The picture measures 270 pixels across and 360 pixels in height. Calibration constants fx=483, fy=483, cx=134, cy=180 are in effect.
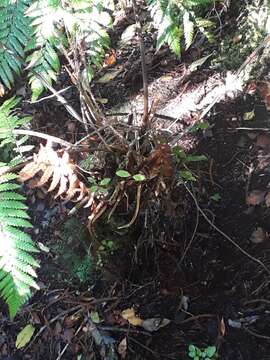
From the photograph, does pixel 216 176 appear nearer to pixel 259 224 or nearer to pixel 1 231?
pixel 259 224

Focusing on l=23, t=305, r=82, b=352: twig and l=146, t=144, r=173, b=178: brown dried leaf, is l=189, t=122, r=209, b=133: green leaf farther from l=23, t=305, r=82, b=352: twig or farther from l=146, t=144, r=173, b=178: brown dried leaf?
l=23, t=305, r=82, b=352: twig

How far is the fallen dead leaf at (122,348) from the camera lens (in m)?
2.30

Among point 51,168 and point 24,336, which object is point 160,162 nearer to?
point 51,168

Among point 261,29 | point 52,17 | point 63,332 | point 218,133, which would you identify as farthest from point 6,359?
point 261,29

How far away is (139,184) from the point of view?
→ 2229 millimetres

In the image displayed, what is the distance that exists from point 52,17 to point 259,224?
53.2 inches

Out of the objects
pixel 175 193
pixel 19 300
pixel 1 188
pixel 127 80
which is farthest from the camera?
pixel 127 80

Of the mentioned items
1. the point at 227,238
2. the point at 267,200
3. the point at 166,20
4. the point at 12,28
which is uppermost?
the point at 12,28

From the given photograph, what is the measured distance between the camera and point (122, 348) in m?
2.32

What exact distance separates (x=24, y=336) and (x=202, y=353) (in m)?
0.99

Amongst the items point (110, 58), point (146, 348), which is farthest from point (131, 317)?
point (110, 58)

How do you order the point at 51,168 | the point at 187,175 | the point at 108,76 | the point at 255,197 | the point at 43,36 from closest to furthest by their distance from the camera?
the point at 43,36 → the point at 51,168 → the point at 187,175 → the point at 255,197 → the point at 108,76

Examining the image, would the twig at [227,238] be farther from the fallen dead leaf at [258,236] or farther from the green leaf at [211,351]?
the green leaf at [211,351]

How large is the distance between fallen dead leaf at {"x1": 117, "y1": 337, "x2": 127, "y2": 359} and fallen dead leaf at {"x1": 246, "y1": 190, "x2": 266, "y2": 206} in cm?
90
